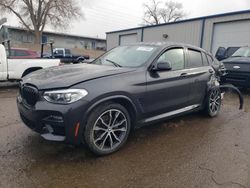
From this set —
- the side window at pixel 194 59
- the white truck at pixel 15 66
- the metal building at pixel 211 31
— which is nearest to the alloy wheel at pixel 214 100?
the side window at pixel 194 59

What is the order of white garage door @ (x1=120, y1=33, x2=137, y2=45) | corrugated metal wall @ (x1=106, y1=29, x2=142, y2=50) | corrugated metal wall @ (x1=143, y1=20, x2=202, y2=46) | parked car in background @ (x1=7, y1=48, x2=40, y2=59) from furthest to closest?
1. white garage door @ (x1=120, y1=33, x2=137, y2=45)
2. corrugated metal wall @ (x1=106, y1=29, x2=142, y2=50)
3. corrugated metal wall @ (x1=143, y1=20, x2=202, y2=46)
4. parked car in background @ (x1=7, y1=48, x2=40, y2=59)

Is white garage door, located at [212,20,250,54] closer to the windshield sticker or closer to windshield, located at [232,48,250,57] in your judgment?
windshield, located at [232,48,250,57]

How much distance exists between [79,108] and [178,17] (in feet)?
200

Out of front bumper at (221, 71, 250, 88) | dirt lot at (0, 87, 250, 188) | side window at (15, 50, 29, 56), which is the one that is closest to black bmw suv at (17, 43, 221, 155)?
dirt lot at (0, 87, 250, 188)

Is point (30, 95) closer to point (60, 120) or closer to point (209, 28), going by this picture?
point (60, 120)

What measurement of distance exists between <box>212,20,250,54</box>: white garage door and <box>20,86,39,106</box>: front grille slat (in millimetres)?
15589

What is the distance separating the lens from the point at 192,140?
4.15 metres

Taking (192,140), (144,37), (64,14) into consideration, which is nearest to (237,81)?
(192,140)

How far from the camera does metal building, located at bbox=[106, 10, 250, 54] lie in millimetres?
15758

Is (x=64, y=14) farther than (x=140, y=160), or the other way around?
(x=64, y=14)

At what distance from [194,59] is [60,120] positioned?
3.13m

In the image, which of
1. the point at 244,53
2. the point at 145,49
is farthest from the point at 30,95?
the point at 244,53

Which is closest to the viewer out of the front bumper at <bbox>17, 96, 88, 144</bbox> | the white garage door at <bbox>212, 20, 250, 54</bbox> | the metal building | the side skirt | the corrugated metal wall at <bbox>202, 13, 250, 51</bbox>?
the front bumper at <bbox>17, 96, 88, 144</bbox>

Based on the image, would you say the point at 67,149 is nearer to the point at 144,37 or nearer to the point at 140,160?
the point at 140,160
